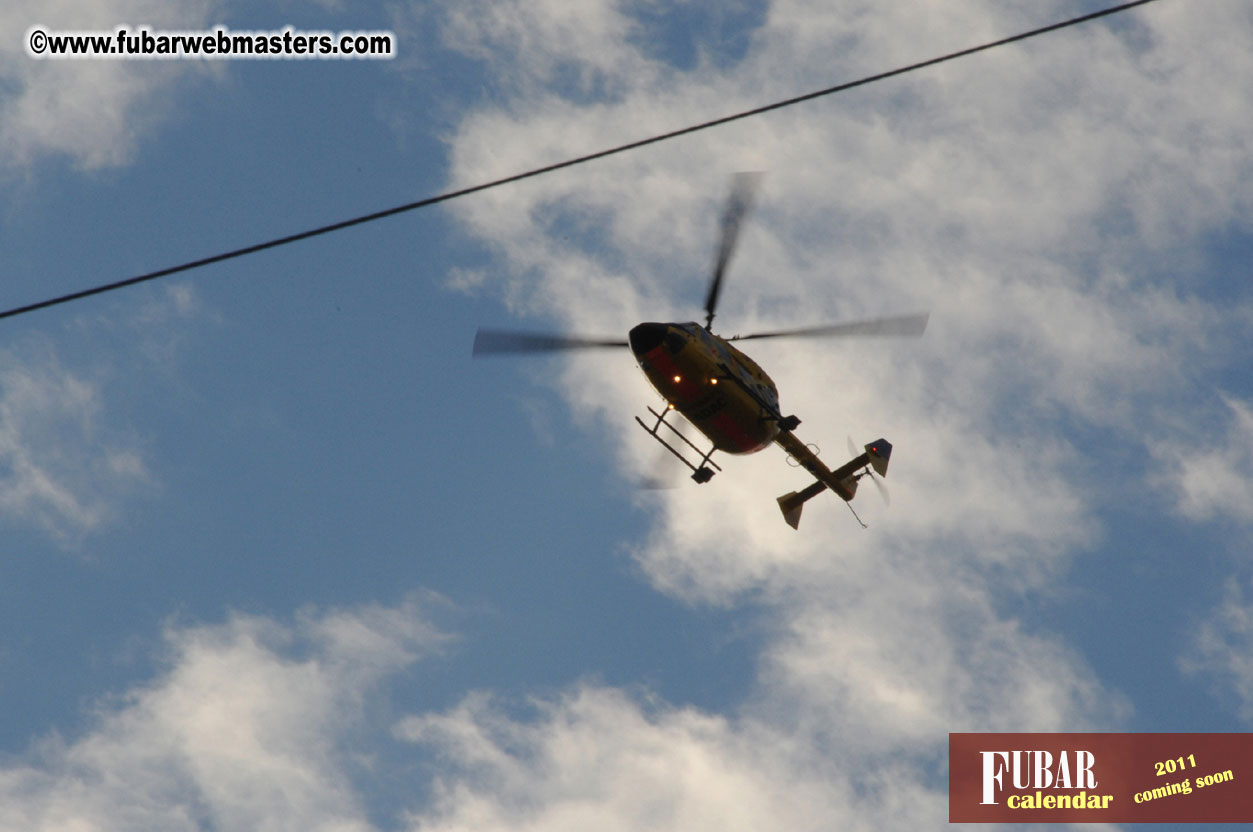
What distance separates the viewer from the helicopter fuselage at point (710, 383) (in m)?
29.6

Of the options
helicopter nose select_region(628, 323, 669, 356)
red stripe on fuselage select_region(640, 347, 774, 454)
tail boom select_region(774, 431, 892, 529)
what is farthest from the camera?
tail boom select_region(774, 431, 892, 529)

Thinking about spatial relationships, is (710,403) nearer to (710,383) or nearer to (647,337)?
(710,383)

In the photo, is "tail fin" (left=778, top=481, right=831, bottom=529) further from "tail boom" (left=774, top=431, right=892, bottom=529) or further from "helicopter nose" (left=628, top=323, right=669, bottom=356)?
"helicopter nose" (left=628, top=323, right=669, bottom=356)

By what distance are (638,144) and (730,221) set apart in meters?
17.4

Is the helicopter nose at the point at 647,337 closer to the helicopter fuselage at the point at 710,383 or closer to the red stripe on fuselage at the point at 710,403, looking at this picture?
the helicopter fuselage at the point at 710,383

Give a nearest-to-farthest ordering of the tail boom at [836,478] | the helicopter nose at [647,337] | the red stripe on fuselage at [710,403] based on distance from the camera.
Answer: the helicopter nose at [647,337]
the red stripe on fuselage at [710,403]
the tail boom at [836,478]

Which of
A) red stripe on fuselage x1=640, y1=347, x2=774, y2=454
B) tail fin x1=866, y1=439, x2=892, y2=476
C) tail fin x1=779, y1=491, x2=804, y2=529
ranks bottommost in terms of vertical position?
red stripe on fuselage x1=640, y1=347, x2=774, y2=454

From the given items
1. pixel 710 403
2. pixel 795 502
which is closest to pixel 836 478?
pixel 795 502

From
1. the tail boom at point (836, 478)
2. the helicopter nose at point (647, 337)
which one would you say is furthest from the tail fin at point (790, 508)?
the helicopter nose at point (647, 337)

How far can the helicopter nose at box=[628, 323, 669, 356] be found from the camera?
29547mm

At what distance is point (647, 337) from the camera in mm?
29594

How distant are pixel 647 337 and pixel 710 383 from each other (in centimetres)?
186

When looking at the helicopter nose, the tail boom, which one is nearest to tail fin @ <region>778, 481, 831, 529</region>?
the tail boom

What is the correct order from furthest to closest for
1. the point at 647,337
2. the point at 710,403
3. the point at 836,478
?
the point at 836,478 < the point at 710,403 < the point at 647,337
